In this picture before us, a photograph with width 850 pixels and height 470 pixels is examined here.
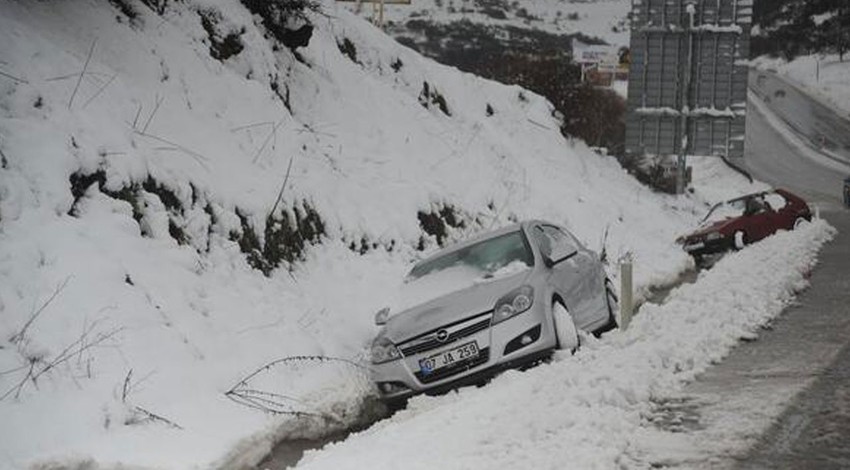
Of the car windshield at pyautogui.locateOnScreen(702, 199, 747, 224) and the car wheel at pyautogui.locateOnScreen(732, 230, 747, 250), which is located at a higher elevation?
the car windshield at pyautogui.locateOnScreen(702, 199, 747, 224)

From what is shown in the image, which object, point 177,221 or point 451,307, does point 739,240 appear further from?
point 177,221

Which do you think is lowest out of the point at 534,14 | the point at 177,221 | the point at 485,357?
the point at 485,357

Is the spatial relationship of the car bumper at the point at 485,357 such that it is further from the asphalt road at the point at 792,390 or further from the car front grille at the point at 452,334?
the asphalt road at the point at 792,390

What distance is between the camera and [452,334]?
7.85 meters

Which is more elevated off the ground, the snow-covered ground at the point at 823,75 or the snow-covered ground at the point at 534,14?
the snow-covered ground at the point at 534,14

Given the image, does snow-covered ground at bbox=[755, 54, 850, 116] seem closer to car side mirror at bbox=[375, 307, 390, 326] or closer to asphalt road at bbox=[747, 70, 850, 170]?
asphalt road at bbox=[747, 70, 850, 170]

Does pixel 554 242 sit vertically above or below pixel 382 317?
above

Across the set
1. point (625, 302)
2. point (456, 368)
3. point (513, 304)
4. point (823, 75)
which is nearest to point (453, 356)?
point (456, 368)

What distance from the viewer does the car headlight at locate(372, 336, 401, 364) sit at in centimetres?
809

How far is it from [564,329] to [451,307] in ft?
3.81

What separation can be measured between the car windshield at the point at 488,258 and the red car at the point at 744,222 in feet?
33.3

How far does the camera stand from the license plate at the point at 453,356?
25.5ft

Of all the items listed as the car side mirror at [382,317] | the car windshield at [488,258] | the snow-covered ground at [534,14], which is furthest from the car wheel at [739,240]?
the snow-covered ground at [534,14]

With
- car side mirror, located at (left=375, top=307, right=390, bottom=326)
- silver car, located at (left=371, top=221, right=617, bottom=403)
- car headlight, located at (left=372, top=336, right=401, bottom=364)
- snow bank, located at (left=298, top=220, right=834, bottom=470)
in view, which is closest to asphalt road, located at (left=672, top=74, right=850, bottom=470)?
snow bank, located at (left=298, top=220, right=834, bottom=470)
